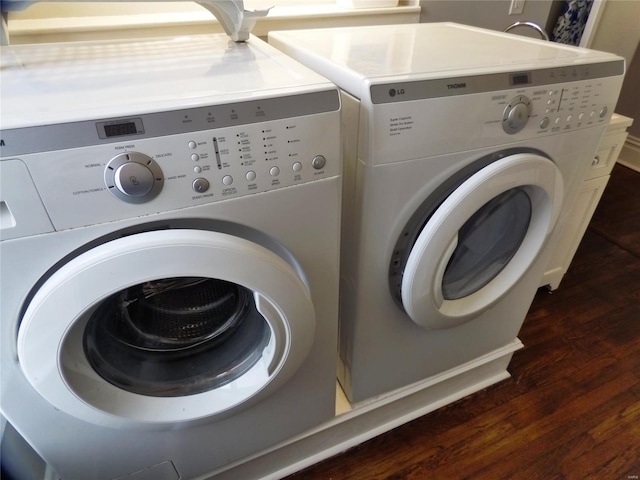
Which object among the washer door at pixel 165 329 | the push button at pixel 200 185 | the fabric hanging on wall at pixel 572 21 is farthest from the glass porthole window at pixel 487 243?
the fabric hanging on wall at pixel 572 21

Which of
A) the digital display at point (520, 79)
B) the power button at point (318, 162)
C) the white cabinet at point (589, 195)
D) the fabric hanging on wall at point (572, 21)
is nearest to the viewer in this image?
the power button at point (318, 162)

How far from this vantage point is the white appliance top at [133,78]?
0.54 m

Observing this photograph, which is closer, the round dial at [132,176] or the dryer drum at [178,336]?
the round dial at [132,176]

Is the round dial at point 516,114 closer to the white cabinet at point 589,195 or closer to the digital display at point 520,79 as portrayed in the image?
the digital display at point 520,79

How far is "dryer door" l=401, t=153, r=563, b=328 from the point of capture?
2.55 ft

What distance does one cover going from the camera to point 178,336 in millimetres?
817

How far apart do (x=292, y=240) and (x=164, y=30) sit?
2.62ft

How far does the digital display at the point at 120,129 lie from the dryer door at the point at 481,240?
0.51 m

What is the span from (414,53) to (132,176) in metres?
0.62

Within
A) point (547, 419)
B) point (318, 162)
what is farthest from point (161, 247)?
point (547, 419)

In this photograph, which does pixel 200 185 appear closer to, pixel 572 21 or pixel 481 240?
pixel 481 240

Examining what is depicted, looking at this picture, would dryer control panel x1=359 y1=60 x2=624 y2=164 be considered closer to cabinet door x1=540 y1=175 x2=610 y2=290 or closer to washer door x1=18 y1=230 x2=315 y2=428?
washer door x1=18 y1=230 x2=315 y2=428

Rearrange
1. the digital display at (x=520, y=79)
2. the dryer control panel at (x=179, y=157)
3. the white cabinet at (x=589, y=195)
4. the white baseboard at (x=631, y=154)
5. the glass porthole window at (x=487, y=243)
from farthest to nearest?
the white baseboard at (x=631, y=154) → the white cabinet at (x=589, y=195) → the glass porthole window at (x=487, y=243) → the digital display at (x=520, y=79) → the dryer control panel at (x=179, y=157)


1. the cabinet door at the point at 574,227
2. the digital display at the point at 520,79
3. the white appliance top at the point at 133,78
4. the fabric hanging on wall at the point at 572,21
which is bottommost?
the cabinet door at the point at 574,227
